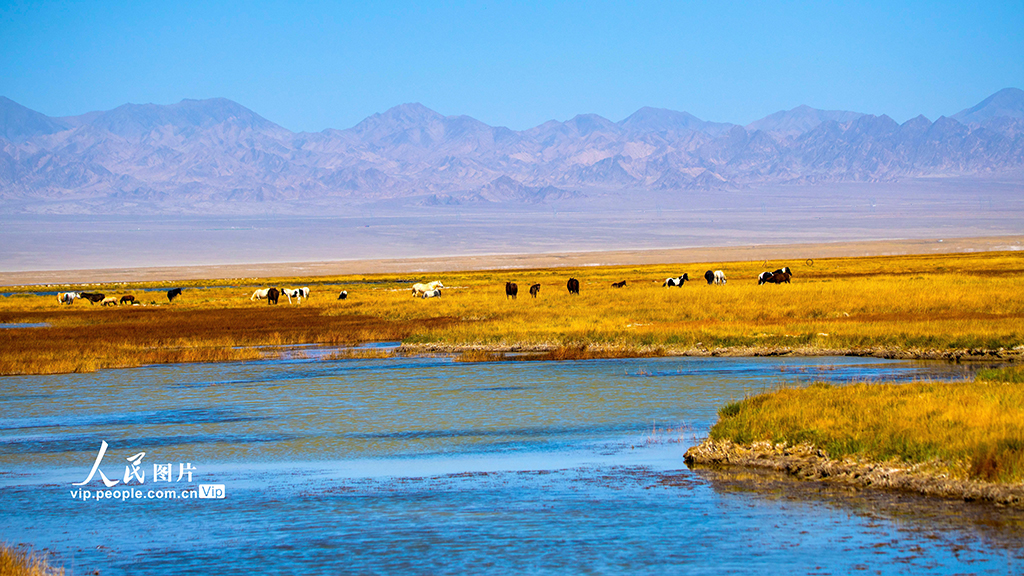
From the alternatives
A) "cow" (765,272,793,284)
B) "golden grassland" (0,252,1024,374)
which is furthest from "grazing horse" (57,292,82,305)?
"cow" (765,272,793,284)

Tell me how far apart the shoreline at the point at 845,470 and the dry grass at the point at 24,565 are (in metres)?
10.4

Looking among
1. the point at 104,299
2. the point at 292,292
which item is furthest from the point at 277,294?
the point at 104,299

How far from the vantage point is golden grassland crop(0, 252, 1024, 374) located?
36.2 metres

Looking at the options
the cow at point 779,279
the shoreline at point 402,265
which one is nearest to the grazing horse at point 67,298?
the shoreline at point 402,265

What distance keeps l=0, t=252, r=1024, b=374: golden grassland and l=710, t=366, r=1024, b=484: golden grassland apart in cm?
1313

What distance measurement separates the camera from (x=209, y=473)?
1914cm

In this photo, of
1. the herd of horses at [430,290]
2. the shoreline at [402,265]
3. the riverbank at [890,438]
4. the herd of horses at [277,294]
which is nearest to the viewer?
the riverbank at [890,438]

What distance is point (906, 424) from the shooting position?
56.1ft

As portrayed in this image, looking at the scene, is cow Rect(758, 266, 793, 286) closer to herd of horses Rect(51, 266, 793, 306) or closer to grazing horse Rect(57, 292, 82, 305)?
herd of horses Rect(51, 266, 793, 306)

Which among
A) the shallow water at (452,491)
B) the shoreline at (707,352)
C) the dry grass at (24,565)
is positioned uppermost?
the dry grass at (24,565)

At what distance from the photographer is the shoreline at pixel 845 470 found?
1465 cm

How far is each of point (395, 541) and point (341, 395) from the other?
1539cm

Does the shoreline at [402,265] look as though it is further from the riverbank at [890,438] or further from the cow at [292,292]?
the riverbank at [890,438]

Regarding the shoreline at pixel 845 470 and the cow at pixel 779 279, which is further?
the cow at pixel 779 279
